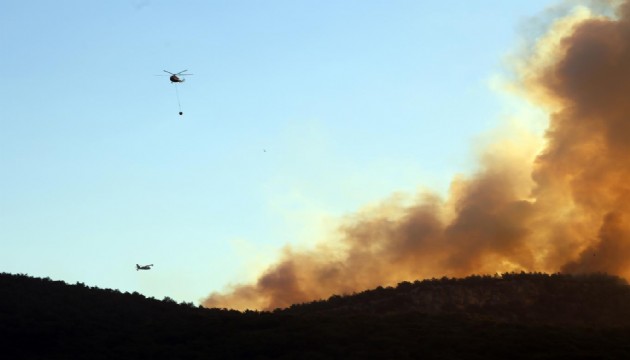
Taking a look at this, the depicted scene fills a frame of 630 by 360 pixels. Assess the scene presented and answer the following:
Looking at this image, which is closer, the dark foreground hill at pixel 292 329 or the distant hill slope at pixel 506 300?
the dark foreground hill at pixel 292 329

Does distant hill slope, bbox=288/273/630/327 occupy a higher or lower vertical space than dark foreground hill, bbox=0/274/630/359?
higher

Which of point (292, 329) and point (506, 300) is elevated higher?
point (506, 300)

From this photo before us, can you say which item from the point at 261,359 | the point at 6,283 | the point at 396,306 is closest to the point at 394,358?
the point at 261,359

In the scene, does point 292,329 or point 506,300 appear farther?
point 506,300

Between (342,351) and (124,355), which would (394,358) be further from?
(124,355)

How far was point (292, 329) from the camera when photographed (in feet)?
366

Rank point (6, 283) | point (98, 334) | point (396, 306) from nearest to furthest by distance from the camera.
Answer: point (98, 334) < point (6, 283) < point (396, 306)

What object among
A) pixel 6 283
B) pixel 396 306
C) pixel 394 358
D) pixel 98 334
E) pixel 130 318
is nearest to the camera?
pixel 394 358

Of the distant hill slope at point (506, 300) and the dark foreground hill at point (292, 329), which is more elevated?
the distant hill slope at point (506, 300)

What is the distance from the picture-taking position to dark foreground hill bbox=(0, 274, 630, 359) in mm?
102188

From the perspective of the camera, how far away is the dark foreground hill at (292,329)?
102188mm

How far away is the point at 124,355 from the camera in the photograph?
103438 mm

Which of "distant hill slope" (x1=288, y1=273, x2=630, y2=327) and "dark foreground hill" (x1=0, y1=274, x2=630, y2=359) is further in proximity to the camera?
"distant hill slope" (x1=288, y1=273, x2=630, y2=327)

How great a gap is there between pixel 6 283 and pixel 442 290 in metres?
51.8
